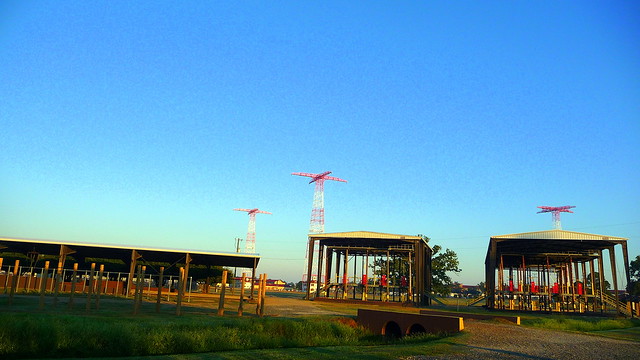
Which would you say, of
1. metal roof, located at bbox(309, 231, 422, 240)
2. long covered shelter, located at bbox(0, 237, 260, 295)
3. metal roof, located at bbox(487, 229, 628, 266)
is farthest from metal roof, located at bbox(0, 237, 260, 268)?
metal roof, located at bbox(487, 229, 628, 266)

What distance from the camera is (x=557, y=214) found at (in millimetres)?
158875

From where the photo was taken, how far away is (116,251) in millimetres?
50281

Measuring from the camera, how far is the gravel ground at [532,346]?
1886 centimetres

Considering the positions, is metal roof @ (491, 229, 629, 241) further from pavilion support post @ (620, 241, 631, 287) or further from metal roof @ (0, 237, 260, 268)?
metal roof @ (0, 237, 260, 268)

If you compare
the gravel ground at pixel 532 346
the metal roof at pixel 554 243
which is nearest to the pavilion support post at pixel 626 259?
the metal roof at pixel 554 243

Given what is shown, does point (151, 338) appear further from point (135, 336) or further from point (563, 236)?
point (563, 236)

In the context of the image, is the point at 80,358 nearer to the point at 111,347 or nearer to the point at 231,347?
the point at 111,347

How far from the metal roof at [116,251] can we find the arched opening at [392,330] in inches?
833

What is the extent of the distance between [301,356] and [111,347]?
7.47 metres

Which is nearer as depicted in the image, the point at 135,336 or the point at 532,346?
the point at 135,336

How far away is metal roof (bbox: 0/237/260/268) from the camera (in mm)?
46906

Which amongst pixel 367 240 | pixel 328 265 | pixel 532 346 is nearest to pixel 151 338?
pixel 532 346

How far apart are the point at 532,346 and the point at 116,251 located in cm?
4163

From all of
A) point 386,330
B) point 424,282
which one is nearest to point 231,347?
point 386,330
